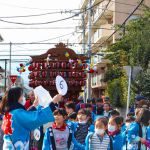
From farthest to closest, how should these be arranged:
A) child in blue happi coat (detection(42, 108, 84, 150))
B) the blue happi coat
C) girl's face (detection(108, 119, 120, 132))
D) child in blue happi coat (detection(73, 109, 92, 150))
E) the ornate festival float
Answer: the ornate festival float
child in blue happi coat (detection(73, 109, 92, 150))
girl's face (detection(108, 119, 120, 132))
child in blue happi coat (detection(42, 108, 84, 150))
the blue happi coat

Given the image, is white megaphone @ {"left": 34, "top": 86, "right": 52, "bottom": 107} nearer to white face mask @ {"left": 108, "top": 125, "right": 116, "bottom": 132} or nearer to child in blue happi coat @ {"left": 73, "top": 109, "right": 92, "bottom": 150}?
white face mask @ {"left": 108, "top": 125, "right": 116, "bottom": 132}

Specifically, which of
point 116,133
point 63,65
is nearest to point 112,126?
point 116,133

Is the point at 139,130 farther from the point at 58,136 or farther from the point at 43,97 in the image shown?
the point at 43,97

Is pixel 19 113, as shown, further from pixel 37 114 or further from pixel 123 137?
pixel 123 137

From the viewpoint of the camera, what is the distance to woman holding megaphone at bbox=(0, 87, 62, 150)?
230 inches

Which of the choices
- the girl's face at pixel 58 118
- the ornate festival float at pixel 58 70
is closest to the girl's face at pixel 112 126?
the girl's face at pixel 58 118

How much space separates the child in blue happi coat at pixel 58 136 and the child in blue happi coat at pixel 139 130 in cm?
101

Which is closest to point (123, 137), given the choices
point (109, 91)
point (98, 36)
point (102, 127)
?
point (102, 127)

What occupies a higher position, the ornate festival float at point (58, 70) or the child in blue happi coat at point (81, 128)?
the ornate festival float at point (58, 70)

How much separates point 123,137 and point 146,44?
36.6 feet

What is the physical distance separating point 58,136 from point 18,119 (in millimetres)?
1597

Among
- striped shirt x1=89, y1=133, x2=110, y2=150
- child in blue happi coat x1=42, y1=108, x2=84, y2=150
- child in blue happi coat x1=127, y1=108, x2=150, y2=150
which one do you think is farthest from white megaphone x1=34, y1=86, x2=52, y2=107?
child in blue happi coat x1=127, y1=108, x2=150, y2=150

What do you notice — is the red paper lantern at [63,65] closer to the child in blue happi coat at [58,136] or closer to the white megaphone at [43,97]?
the child in blue happi coat at [58,136]

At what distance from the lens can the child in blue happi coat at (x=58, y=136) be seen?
24.0 ft
